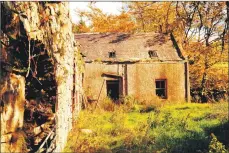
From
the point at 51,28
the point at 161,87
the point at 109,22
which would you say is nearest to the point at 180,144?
the point at 51,28

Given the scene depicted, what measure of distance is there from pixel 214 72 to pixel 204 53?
1500mm

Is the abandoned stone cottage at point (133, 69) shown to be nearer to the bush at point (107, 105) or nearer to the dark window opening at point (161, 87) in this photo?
the dark window opening at point (161, 87)

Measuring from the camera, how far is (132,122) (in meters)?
12.5

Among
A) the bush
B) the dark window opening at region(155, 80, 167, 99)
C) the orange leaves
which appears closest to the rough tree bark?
the bush

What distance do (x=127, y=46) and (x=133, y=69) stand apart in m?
1.62

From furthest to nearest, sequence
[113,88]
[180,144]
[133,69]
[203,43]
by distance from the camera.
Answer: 1. [203,43]
2. [113,88]
3. [133,69]
4. [180,144]

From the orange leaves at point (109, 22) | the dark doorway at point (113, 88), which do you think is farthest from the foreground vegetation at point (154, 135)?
the orange leaves at point (109, 22)

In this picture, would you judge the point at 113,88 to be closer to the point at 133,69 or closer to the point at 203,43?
the point at 133,69

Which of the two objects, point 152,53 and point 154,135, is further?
point 152,53

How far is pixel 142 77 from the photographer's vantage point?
738 inches

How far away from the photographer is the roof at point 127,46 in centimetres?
1878

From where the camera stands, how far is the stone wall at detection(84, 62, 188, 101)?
18344 mm

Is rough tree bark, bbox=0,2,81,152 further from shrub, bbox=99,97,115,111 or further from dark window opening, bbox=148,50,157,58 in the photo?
dark window opening, bbox=148,50,157,58

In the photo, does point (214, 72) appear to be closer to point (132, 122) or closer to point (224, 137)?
point (132, 122)
